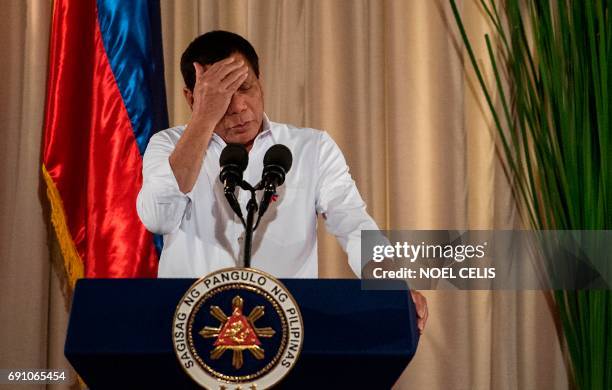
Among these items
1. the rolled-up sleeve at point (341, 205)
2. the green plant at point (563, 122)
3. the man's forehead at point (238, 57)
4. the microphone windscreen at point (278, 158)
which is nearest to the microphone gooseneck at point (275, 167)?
the microphone windscreen at point (278, 158)

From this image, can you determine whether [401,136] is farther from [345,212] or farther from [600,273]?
[600,273]

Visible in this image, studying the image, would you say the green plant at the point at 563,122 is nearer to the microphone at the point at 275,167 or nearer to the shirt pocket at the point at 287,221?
the shirt pocket at the point at 287,221

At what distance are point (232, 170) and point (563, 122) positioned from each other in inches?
64.9

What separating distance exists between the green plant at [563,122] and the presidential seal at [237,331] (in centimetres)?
173

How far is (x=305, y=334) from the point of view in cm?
120

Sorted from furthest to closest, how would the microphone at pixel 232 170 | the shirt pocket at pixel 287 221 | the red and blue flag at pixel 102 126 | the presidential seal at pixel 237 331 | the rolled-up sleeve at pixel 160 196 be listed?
the red and blue flag at pixel 102 126
the shirt pocket at pixel 287 221
the rolled-up sleeve at pixel 160 196
the microphone at pixel 232 170
the presidential seal at pixel 237 331

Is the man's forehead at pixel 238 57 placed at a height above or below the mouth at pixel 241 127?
above

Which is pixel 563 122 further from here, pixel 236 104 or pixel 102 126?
pixel 102 126

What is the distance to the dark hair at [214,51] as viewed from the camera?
2.42 metres

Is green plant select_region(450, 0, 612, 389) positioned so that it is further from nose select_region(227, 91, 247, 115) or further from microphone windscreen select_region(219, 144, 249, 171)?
microphone windscreen select_region(219, 144, 249, 171)

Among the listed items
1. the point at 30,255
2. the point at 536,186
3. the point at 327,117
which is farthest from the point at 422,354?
the point at 30,255

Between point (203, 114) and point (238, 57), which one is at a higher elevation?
point (238, 57)

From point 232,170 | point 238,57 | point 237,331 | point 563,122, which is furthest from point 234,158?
point 563,122

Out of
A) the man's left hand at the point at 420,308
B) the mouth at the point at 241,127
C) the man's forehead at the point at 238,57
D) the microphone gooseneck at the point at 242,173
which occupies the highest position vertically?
the man's forehead at the point at 238,57
